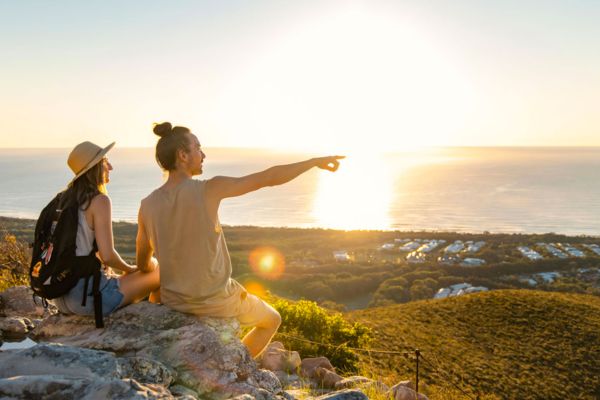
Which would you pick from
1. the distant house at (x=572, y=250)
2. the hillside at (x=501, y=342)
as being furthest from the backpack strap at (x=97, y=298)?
the distant house at (x=572, y=250)

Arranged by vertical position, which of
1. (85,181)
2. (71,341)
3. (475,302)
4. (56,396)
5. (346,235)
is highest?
(85,181)

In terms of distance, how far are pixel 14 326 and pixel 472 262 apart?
2246 inches

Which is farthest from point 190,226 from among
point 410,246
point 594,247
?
point 594,247

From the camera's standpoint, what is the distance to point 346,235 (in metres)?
82.2

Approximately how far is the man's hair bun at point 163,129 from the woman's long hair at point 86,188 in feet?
2.03

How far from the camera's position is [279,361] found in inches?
257

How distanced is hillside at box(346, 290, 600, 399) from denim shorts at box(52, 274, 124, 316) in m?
9.34

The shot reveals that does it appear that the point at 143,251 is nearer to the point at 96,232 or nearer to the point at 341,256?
the point at 96,232

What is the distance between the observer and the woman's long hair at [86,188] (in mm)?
3803

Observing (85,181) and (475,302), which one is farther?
(475,302)

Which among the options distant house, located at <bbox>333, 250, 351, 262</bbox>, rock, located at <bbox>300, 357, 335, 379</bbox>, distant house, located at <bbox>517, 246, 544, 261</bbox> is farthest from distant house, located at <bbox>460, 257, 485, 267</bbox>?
rock, located at <bbox>300, 357, 335, 379</bbox>

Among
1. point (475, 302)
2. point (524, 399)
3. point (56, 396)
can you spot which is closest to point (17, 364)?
point (56, 396)

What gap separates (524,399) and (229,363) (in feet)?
47.6

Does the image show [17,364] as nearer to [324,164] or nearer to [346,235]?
[324,164]
